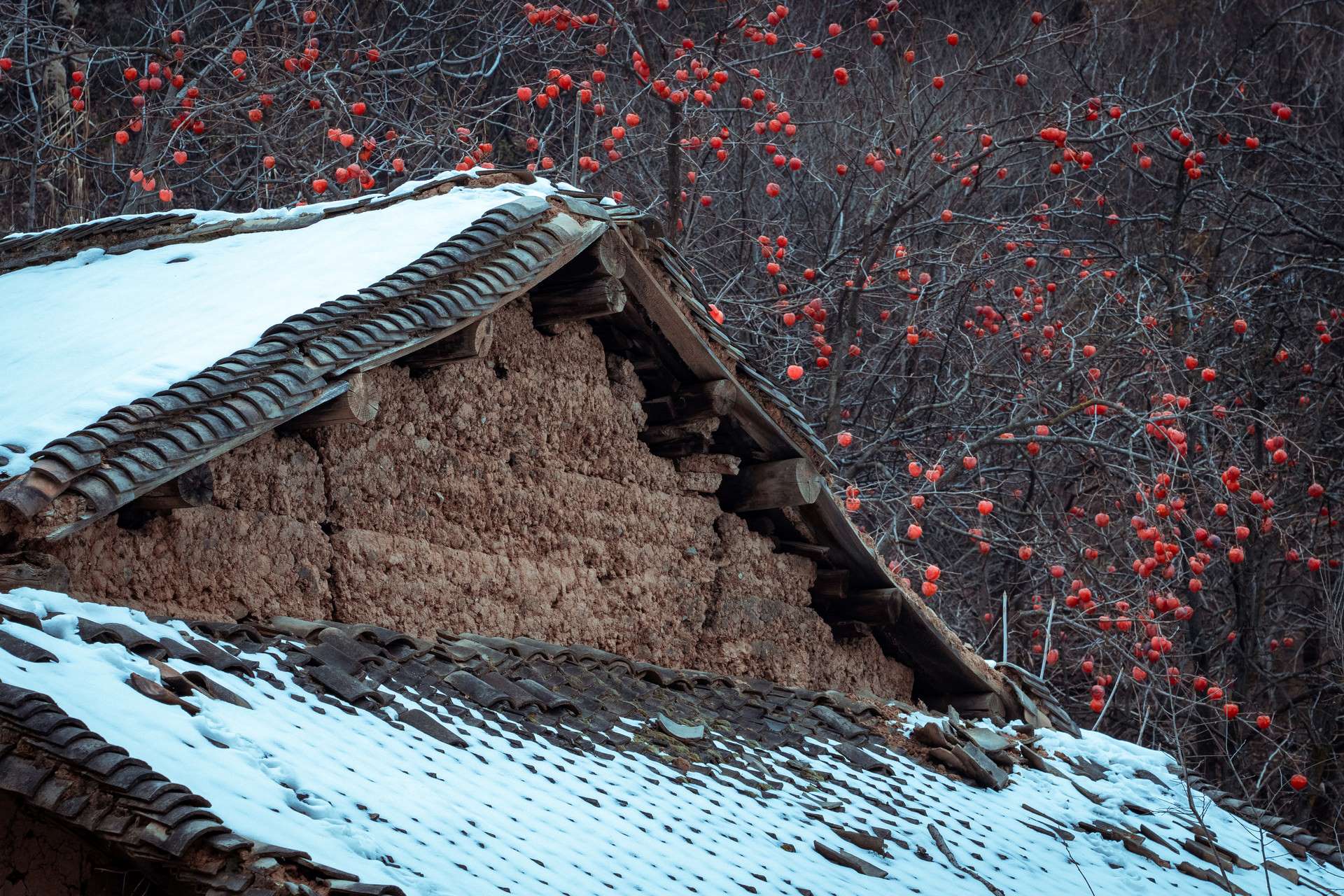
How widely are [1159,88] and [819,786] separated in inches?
576

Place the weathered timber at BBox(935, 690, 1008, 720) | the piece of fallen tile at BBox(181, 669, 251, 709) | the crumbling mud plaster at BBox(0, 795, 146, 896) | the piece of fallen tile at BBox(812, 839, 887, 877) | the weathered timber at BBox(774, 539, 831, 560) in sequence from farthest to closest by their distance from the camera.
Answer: the weathered timber at BBox(935, 690, 1008, 720) → the weathered timber at BBox(774, 539, 831, 560) → the piece of fallen tile at BBox(812, 839, 887, 877) → the piece of fallen tile at BBox(181, 669, 251, 709) → the crumbling mud plaster at BBox(0, 795, 146, 896)

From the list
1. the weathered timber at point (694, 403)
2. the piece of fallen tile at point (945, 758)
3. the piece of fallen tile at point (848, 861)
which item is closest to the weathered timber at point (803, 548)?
the weathered timber at point (694, 403)

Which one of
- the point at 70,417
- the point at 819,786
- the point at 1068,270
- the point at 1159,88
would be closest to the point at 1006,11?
the point at 1159,88

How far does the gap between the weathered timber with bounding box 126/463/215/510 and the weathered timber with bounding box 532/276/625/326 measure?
1806 millimetres

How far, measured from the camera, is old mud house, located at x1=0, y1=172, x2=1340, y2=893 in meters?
3.27

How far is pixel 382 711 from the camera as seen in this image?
4117 mm

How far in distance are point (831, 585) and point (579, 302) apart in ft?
6.81

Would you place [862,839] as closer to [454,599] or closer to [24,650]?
[454,599]

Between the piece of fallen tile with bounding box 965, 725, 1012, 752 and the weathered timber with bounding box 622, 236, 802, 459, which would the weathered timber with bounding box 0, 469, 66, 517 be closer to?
the weathered timber with bounding box 622, 236, 802, 459

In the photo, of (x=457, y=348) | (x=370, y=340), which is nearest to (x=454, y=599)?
(x=457, y=348)

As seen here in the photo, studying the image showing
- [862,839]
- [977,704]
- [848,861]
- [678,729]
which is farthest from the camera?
[977,704]

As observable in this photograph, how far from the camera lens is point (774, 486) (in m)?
6.41

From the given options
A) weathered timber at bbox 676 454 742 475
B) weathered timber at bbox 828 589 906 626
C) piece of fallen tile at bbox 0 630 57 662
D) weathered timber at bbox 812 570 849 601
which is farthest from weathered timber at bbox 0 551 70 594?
weathered timber at bbox 828 589 906 626

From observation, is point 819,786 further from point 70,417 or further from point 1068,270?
point 1068,270
